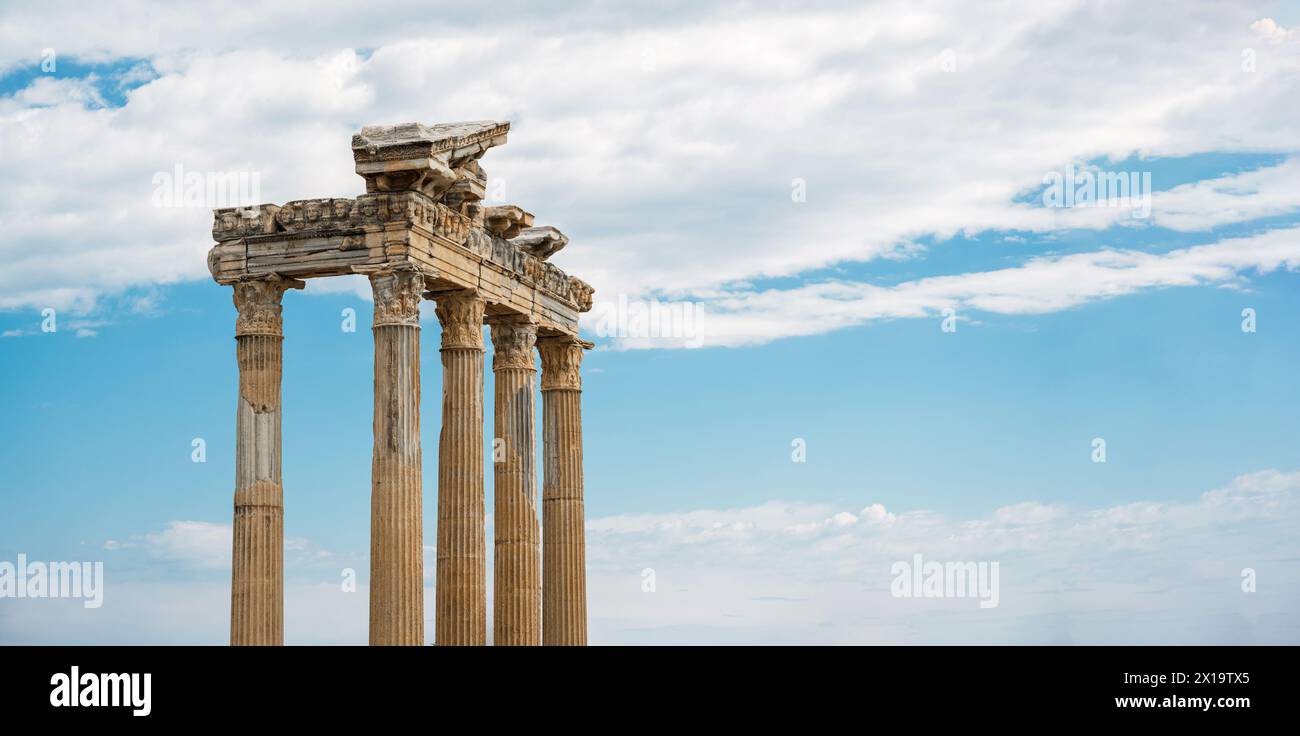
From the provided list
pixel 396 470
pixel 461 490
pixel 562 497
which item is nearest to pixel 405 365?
pixel 396 470

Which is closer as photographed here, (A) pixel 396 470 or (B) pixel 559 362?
(A) pixel 396 470

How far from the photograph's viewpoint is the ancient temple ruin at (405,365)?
143 ft

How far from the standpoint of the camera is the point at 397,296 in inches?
1726

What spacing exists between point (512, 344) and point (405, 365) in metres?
7.65

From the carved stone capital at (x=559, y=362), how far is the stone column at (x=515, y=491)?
333 centimetres

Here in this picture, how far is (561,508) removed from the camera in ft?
177

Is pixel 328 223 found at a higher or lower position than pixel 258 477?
higher

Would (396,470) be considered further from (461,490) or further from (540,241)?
(540,241)

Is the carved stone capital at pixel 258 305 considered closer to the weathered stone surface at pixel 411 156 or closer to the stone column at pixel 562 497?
the weathered stone surface at pixel 411 156

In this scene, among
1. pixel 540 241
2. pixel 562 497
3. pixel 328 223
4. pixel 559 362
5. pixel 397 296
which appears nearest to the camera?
pixel 397 296

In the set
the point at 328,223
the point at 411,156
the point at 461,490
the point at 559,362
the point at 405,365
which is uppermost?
the point at 411,156
